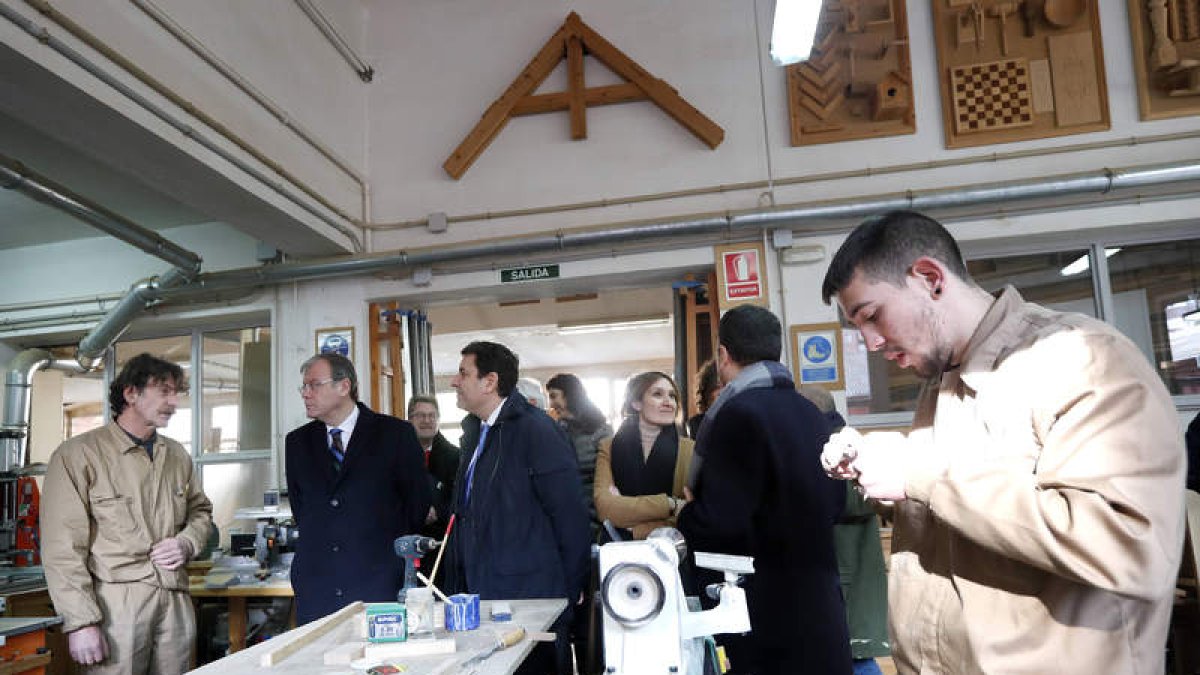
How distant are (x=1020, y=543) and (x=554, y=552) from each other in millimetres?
1561

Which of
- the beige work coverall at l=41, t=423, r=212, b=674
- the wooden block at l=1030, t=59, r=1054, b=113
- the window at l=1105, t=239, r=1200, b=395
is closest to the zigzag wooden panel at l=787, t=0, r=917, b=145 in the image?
the wooden block at l=1030, t=59, r=1054, b=113

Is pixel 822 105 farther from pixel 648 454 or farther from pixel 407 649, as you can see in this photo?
pixel 407 649

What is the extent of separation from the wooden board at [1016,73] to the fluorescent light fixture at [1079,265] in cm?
75

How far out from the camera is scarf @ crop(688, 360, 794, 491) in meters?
1.91

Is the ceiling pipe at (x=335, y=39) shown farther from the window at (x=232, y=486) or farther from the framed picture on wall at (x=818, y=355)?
the framed picture on wall at (x=818, y=355)

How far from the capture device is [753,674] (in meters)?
1.88

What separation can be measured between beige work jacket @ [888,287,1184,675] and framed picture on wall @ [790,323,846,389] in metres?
3.25

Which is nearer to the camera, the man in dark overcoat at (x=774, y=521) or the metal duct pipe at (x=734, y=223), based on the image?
the man in dark overcoat at (x=774, y=521)

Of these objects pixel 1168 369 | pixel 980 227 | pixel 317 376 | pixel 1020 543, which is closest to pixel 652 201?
pixel 980 227

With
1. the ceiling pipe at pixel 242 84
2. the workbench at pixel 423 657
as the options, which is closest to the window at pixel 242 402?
the ceiling pipe at pixel 242 84

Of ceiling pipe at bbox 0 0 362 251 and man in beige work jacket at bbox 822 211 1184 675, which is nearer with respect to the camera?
man in beige work jacket at bbox 822 211 1184 675

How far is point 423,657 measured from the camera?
64.2 inches

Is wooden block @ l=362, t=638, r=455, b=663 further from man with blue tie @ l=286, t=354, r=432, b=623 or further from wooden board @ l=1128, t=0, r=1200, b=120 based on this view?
wooden board @ l=1128, t=0, r=1200, b=120

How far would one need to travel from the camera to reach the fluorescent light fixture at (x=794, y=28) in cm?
271
